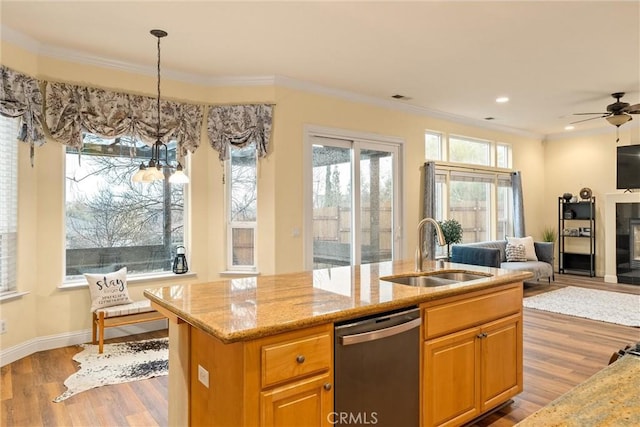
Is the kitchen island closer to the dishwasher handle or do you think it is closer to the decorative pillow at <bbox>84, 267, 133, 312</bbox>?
the dishwasher handle

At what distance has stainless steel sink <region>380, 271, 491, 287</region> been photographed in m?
2.74

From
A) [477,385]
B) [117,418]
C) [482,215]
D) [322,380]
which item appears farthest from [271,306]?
[482,215]

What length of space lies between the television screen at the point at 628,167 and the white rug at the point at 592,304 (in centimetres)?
220

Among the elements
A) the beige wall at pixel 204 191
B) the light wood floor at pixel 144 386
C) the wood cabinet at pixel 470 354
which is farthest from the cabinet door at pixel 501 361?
the beige wall at pixel 204 191

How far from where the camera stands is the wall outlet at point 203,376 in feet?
5.75

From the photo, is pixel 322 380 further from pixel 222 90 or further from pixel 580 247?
pixel 580 247

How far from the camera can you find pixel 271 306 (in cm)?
187

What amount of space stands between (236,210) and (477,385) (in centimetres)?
326

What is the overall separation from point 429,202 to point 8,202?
16.9 ft

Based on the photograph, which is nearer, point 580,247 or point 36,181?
point 36,181

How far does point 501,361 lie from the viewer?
2.60m

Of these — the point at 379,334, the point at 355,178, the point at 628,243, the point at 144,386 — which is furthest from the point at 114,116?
the point at 628,243

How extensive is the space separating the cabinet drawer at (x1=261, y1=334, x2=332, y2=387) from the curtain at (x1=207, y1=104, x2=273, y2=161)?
3.27m

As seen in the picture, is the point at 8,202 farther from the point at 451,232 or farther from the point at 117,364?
the point at 451,232
